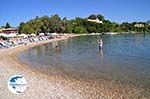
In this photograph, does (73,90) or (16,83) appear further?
(73,90)

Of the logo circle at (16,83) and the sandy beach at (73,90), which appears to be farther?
the sandy beach at (73,90)

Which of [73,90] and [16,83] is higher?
[16,83]

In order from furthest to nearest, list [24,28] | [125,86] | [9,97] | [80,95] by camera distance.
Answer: [24,28] → [125,86] → [80,95] → [9,97]

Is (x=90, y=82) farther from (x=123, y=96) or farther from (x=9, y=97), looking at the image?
(x=9, y=97)

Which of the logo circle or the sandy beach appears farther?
the sandy beach

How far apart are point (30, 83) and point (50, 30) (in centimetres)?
12264

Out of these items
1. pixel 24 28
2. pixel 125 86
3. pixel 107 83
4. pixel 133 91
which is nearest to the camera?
pixel 133 91

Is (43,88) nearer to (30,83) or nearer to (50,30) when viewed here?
(30,83)

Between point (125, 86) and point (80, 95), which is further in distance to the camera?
point (125, 86)

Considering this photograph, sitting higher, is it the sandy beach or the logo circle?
the logo circle

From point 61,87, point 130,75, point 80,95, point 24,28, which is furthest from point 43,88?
point 24,28

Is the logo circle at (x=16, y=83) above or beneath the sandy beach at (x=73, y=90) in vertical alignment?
above

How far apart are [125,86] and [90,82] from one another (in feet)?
8.05

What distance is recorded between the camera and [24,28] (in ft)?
426
